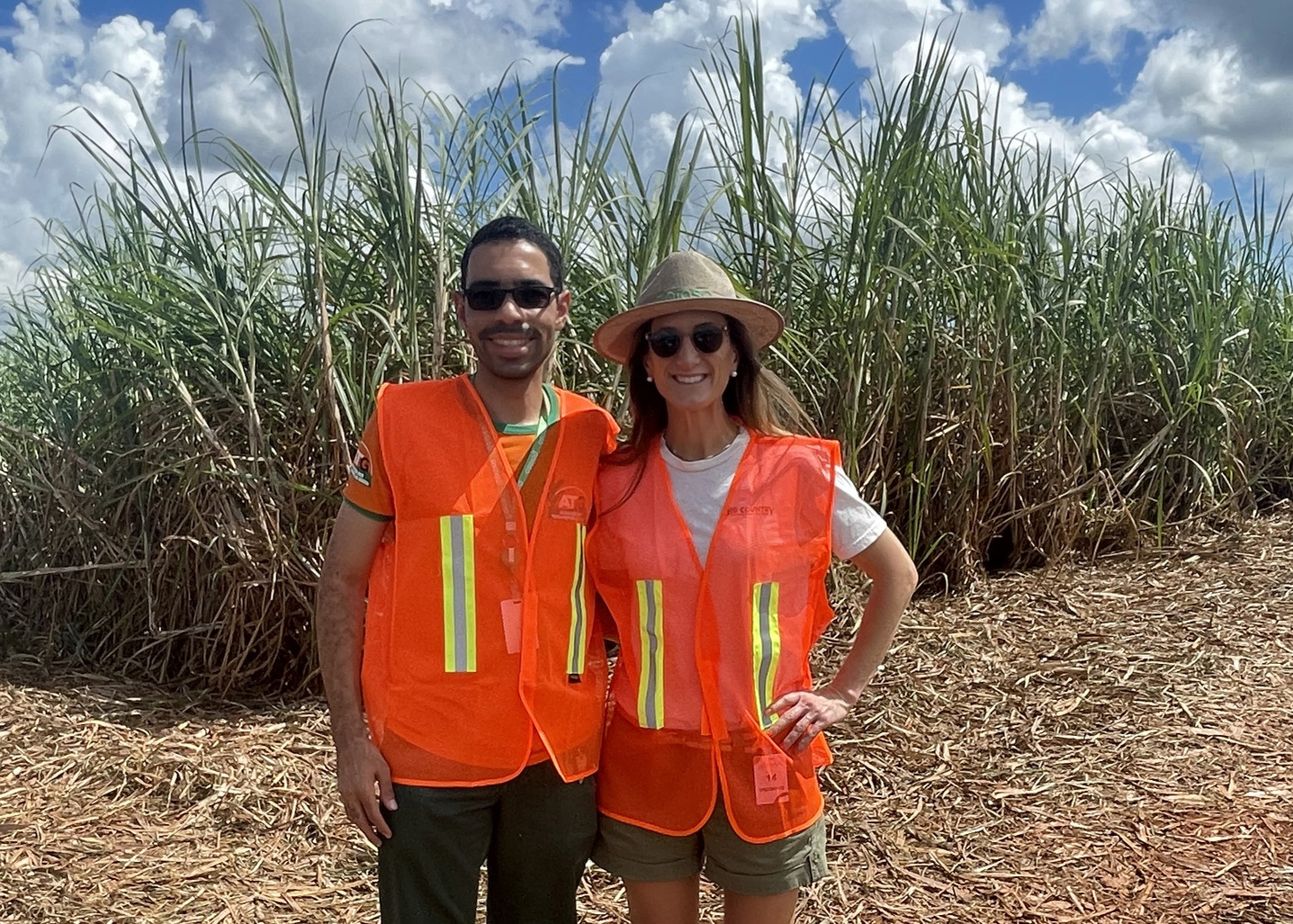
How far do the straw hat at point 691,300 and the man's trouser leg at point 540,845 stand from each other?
0.80m

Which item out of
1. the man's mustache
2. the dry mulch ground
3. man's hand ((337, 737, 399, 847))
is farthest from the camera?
the dry mulch ground

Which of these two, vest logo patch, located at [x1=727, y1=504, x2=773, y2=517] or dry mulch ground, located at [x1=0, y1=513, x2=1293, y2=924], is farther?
dry mulch ground, located at [x1=0, y1=513, x2=1293, y2=924]

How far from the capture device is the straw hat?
5.92 feet

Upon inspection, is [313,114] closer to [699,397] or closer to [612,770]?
[699,397]

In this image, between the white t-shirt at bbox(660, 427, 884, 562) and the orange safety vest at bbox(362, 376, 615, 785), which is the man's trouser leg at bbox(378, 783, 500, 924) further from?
the white t-shirt at bbox(660, 427, 884, 562)

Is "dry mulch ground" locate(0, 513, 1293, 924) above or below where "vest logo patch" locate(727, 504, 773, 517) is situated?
below

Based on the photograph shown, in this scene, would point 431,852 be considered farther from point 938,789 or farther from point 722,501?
point 938,789

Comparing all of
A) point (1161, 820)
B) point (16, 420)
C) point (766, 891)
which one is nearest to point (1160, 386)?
point (1161, 820)

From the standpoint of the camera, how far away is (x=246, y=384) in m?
3.37

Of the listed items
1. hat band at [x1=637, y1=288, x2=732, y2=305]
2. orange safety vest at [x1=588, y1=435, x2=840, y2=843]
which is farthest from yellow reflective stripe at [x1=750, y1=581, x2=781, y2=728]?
hat band at [x1=637, y1=288, x2=732, y2=305]

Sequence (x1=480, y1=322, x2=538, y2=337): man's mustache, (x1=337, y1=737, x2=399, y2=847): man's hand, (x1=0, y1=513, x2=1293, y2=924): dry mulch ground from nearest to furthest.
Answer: (x1=337, y1=737, x2=399, y2=847): man's hand
(x1=480, y1=322, x2=538, y2=337): man's mustache
(x1=0, y1=513, x2=1293, y2=924): dry mulch ground

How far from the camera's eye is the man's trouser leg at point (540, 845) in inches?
69.8

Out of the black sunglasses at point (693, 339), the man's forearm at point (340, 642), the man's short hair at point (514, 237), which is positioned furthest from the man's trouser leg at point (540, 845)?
the man's short hair at point (514, 237)

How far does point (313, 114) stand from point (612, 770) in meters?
2.45
